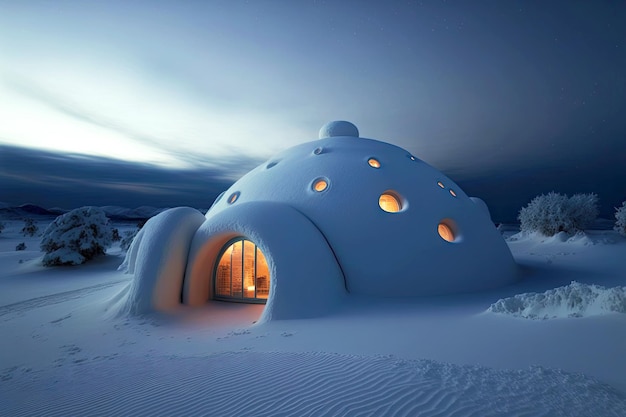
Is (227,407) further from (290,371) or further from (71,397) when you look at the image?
(71,397)

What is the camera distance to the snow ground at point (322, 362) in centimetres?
344

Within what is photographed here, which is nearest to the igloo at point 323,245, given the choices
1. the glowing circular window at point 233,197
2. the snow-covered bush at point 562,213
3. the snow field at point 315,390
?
the glowing circular window at point 233,197

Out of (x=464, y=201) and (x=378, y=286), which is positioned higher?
(x=464, y=201)

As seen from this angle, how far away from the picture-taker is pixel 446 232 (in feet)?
33.7

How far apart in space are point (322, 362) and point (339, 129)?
12.0 m

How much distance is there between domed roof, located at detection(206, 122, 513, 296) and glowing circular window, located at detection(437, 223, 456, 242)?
0.04 metres

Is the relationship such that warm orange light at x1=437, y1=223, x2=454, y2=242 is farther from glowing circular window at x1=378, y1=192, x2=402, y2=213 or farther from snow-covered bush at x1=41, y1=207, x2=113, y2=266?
snow-covered bush at x1=41, y1=207, x2=113, y2=266

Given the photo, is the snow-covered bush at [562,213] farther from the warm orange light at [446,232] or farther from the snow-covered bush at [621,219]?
the warm orange light at [446,232]

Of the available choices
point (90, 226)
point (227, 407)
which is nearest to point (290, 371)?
point (227, 407)

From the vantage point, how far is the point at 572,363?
4.25 m

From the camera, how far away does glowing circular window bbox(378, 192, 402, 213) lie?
10.1 meters

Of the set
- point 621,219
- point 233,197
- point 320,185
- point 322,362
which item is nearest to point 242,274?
point 233,197

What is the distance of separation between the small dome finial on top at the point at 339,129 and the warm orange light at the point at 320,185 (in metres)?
4.91

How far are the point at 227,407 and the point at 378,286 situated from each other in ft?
19.3
